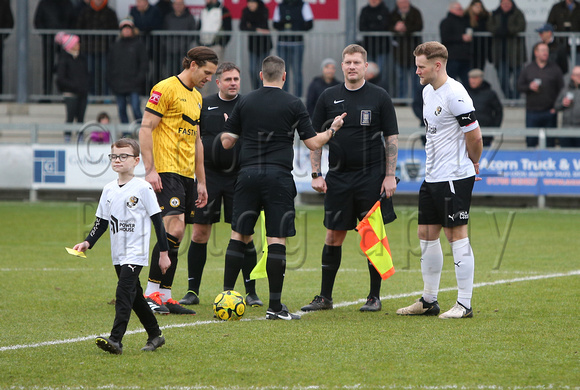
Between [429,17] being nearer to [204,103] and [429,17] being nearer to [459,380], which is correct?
[204,103]

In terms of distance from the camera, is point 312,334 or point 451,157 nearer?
point 312,334

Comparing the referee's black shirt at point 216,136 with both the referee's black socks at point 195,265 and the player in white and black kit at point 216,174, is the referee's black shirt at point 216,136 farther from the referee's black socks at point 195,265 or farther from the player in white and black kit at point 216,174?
the referee's black socks at point 195,265

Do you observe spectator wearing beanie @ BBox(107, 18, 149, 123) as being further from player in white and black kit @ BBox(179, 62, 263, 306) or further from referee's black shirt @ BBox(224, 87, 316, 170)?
referee's black shirt @ BBox(224, 87, 316, 170)

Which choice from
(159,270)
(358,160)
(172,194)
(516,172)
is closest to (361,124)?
(358,160)

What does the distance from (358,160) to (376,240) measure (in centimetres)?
75

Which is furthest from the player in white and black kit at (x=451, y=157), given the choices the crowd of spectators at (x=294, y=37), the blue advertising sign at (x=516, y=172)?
the crowd of spectators at (x=294, y=37)

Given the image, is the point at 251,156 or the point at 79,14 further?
the point at 79,14

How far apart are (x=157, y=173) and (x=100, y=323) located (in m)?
1.43

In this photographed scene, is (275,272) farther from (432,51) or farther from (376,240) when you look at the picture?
(432,51)

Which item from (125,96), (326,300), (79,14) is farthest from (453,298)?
(79,14)

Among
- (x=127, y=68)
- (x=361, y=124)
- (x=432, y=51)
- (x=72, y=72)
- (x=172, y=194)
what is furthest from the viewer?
(x=72, y=72)

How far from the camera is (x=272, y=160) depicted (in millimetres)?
7434

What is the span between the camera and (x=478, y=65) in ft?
66.5

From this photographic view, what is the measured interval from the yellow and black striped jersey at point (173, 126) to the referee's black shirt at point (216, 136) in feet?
1.72
